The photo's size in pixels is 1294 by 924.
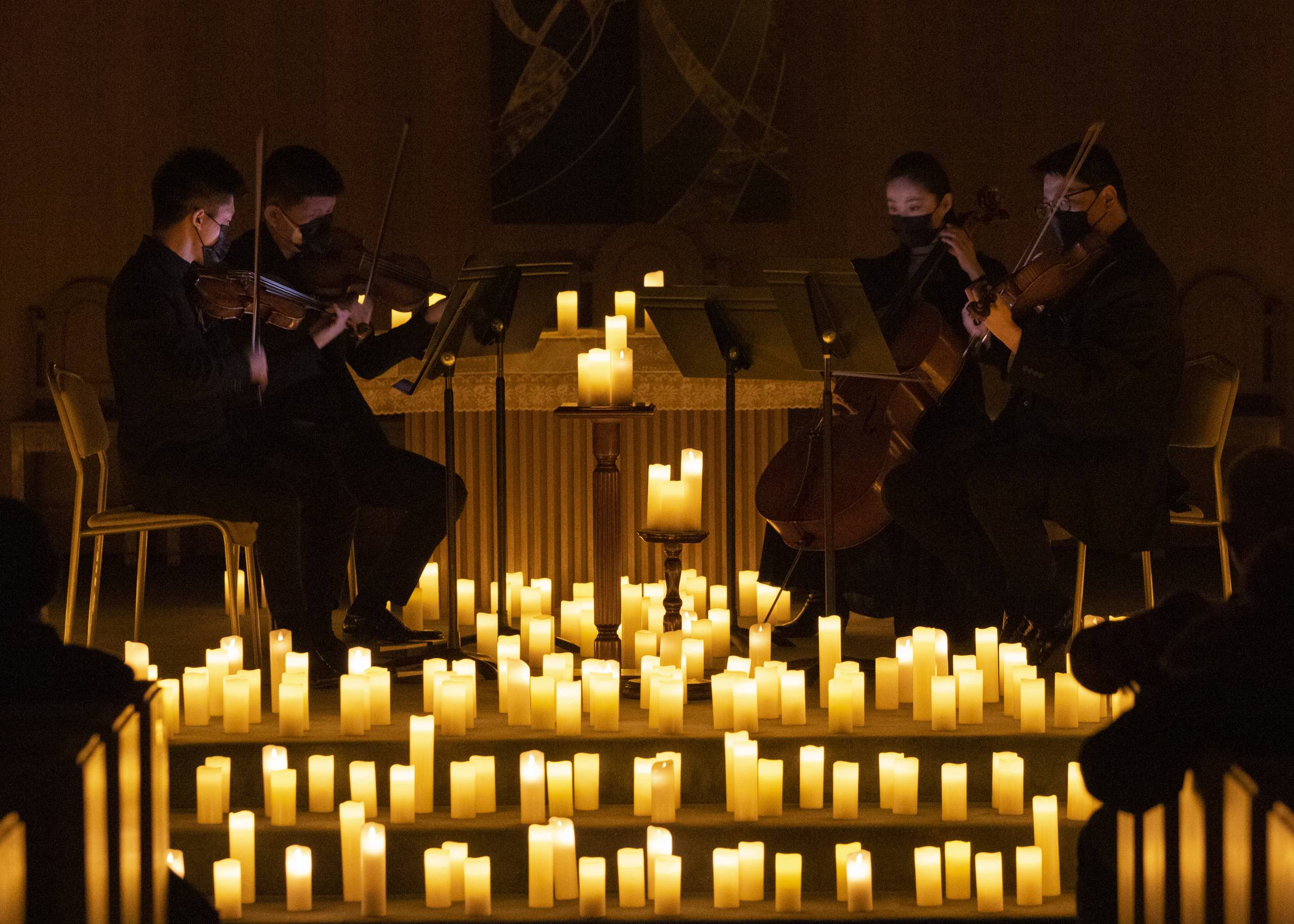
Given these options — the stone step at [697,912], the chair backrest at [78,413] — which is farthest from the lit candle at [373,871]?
the chair backrest at [78,413]

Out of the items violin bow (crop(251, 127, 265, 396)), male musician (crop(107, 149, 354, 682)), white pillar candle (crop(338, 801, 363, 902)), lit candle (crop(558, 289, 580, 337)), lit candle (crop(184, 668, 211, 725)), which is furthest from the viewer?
lit candle (crop(558, 289, 580, 337))

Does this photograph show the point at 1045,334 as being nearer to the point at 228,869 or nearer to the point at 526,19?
the point at 228,869

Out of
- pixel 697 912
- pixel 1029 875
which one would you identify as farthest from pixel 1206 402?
pixel 697 912

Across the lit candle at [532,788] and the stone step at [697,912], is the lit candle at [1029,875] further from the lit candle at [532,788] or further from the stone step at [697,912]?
the lit candle at [532,788]

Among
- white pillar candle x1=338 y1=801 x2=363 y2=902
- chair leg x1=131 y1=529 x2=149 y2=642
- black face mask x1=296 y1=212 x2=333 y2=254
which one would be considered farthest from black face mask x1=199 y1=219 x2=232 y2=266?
white pillar candle x1=338 y1=801 x2=363 y2=902

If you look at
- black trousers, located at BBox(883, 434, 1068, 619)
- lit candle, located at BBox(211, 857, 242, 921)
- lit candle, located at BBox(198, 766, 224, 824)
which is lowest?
lit candle, located at BBox(211, 857, 242, 921)

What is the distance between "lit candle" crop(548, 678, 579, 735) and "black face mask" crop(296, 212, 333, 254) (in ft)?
4.74

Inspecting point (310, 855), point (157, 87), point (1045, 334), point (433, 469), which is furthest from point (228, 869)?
point (157, 87)

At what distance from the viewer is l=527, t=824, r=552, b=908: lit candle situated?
10.9ft

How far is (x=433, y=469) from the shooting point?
180 inches

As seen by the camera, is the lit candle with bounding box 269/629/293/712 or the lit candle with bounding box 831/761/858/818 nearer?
the lit candle with bounding box 831/761/858/818

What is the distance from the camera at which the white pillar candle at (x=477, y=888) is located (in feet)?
10.7

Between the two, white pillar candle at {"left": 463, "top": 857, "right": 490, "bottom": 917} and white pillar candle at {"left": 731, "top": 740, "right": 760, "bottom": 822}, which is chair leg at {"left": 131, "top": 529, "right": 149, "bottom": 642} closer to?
white pillar candle at {"left": 463, "top": 857, "right": 490, "bottom": 917}

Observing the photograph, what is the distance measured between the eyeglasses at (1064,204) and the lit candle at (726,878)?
69.2 inches
